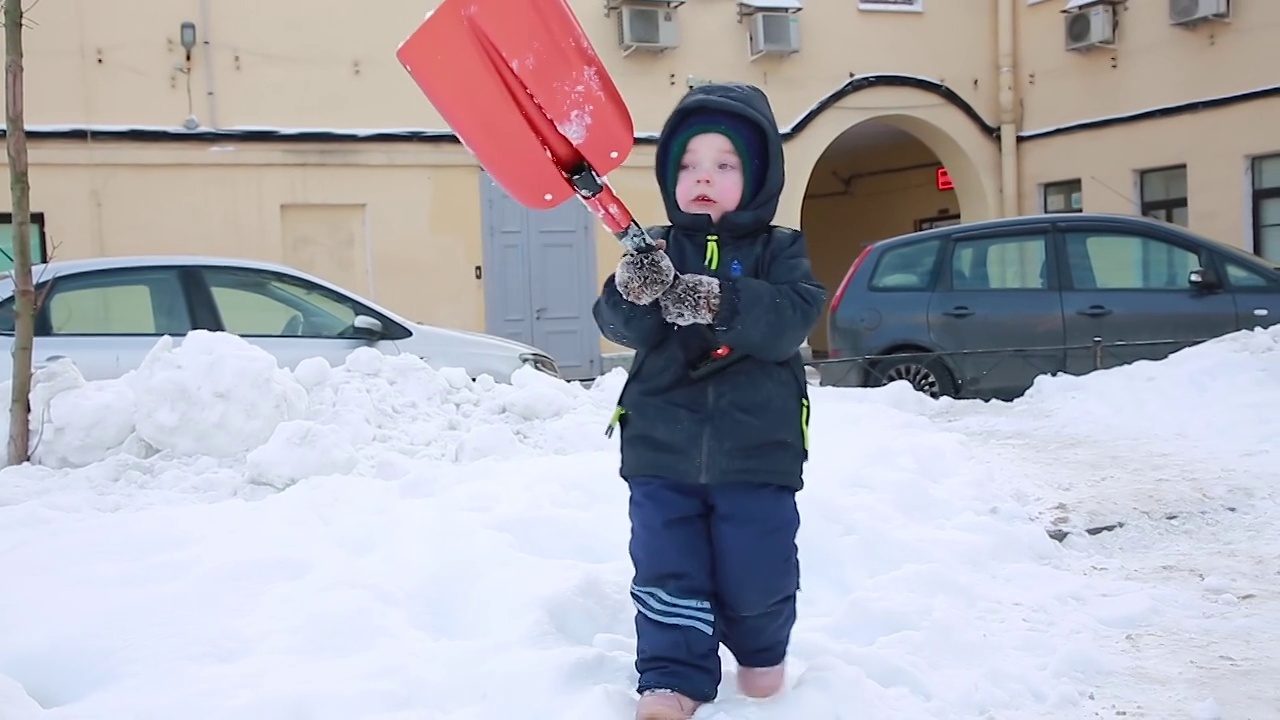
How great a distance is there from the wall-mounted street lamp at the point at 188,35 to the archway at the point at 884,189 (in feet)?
27.1

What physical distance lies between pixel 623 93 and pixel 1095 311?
7069 mm

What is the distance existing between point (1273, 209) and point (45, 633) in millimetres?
13444

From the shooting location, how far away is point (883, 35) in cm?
1493

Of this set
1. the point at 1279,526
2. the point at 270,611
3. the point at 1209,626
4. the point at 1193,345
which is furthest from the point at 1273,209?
the point at 270,611

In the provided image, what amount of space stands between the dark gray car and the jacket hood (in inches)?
203

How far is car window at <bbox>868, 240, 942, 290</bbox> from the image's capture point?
28.9 ft

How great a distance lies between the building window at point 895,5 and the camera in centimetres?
1483

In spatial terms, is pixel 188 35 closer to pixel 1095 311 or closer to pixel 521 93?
pixel 1095 311

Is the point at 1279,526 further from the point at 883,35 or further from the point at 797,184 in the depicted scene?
the point at 883,35

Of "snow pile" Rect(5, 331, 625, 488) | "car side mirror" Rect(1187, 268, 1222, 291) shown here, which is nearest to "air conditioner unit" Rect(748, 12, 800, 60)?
"car side mirror" Rect(1187, 268, 1222, 291)

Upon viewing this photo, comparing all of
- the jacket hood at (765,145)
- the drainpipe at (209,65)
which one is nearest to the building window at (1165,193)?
the drainpipe at (209,65)

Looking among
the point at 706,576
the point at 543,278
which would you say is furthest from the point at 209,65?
the point at 706,576

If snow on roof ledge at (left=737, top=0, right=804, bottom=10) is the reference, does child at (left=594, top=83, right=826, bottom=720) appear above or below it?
below

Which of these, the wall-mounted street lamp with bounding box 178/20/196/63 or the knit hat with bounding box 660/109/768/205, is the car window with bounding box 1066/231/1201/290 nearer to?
the knit hat with bounding box 660/109/768/205
